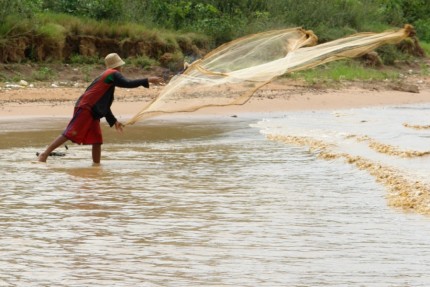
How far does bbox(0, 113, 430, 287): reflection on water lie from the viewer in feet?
20.2

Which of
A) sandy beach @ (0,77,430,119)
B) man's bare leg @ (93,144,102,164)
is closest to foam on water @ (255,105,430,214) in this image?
sandy beach @ (0,77,430,119)

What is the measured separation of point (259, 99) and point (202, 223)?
43.7 ft

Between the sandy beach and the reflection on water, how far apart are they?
18.0 ft

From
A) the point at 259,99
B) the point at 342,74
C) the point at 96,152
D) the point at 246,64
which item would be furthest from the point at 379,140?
the point at 342,74

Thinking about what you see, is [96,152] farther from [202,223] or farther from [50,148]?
[202,223]

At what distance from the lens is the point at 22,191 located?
9383 mm

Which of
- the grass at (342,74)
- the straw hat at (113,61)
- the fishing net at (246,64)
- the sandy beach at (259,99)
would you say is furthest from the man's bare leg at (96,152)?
the grass at (342,74)

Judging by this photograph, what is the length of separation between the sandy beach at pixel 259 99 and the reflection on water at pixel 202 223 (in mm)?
5499

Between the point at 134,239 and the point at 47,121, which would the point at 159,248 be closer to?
the point at 134,239

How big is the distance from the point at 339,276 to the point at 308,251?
28.8 inches

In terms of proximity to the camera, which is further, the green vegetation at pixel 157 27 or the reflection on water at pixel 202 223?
the green vegetation at pixel 157 27

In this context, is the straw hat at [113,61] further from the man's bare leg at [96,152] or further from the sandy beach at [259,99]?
the sandy beach at [259,99]

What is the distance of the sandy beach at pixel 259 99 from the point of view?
18.1 m

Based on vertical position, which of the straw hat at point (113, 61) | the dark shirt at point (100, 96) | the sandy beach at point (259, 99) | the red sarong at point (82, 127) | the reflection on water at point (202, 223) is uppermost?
the straw hat at point (113, 61)
